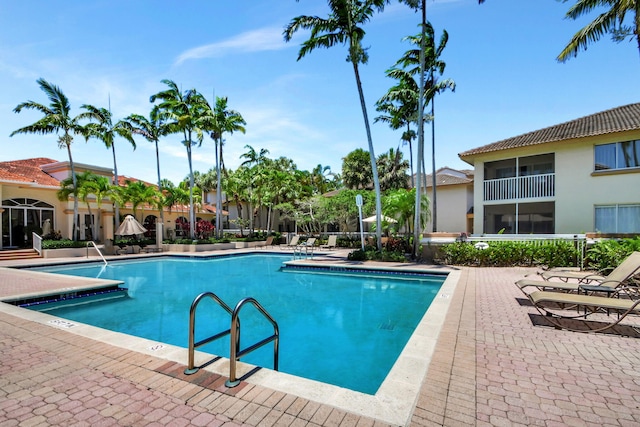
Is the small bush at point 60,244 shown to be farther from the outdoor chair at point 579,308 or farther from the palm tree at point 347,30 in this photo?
the outdoor chair at point 579,308

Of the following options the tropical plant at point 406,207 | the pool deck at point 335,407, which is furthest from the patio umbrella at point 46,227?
the tropical plant at point 406,207

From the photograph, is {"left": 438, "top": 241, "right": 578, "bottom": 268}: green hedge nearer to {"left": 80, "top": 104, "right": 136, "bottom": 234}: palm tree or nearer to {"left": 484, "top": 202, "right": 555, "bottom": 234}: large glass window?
{"left": 484, "top": 202, "right": 555, "bottom": 234}: large glass window

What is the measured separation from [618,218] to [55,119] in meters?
29.6

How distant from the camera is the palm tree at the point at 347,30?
14781 mm

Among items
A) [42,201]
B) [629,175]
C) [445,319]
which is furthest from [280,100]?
[42,201]

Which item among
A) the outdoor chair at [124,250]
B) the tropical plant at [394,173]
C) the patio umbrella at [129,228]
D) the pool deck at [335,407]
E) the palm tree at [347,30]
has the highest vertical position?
A: the palm tree at [347,30]

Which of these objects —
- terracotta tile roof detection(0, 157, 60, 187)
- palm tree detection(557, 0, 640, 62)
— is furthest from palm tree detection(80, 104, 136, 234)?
palm tree detection(557, 0, 640, 62)

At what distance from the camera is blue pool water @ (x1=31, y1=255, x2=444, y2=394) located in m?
5.34

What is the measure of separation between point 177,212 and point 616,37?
33.1m

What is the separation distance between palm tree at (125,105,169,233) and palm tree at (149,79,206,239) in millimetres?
982

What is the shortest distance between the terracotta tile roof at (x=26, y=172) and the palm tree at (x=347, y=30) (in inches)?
721

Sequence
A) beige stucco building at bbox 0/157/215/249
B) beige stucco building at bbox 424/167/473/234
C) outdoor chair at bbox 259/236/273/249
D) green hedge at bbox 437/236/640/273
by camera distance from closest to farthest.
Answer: green hedge at bbox 437/236/640/273, beige stucco building at bbox 0/157/215/249, beige stucco building at bbox 424/167/473/234, outdoor chair at bbox 259/236/273/249

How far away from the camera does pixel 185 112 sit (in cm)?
2348

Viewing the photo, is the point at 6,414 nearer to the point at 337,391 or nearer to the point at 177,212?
the point at 337,391
